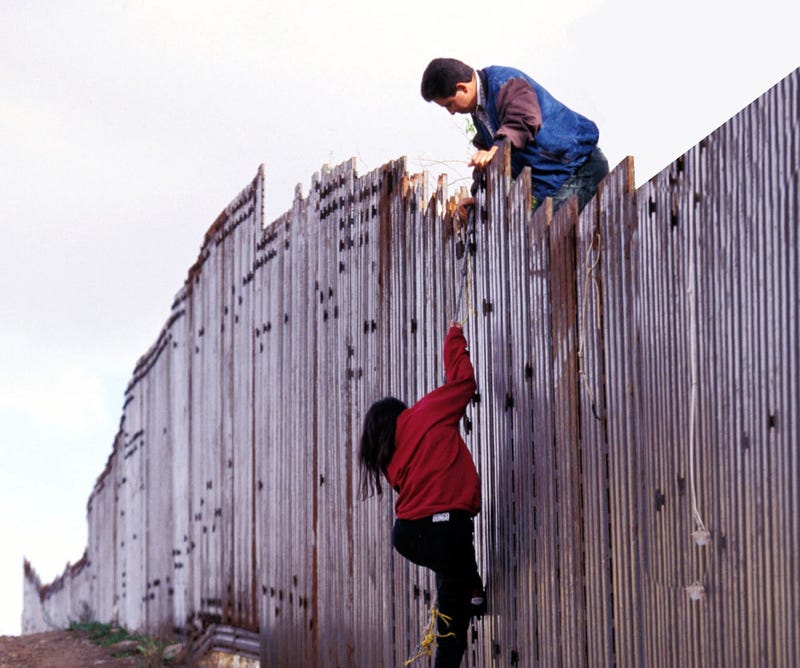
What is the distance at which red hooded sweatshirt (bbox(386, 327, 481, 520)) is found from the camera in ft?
17.6

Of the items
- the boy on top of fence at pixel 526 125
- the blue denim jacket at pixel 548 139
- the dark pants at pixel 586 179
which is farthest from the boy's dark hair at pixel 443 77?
the dark pants at pixel 586 179

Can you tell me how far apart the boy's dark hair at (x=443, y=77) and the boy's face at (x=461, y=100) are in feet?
0.06

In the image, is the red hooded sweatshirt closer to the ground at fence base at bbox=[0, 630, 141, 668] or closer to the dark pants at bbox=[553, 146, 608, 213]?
the dark pants at bbox=[553, 146, 608, 213]

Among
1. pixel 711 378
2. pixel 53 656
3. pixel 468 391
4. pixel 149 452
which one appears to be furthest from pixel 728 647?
pixel 149 452

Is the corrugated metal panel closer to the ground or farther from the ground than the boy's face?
closer to the ground

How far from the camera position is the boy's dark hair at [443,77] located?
5750mm

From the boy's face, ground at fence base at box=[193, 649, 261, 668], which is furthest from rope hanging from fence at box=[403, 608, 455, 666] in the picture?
ground at fence base at box=[193, 649, 261, 668]

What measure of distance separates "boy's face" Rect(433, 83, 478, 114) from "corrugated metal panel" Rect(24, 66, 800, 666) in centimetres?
45

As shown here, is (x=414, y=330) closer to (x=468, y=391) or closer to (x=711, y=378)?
(x=468, y=391)

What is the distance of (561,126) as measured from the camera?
5.70 meters

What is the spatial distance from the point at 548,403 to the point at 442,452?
62 centimetres

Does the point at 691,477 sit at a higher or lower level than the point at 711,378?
lower

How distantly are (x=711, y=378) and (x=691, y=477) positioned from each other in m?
0.32

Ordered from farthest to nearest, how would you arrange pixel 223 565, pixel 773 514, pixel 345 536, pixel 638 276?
pixel 223 565 < pixel 345 536 < pixel 638 276 < pixel 773 514
